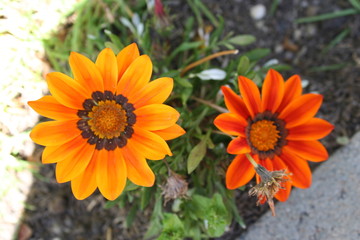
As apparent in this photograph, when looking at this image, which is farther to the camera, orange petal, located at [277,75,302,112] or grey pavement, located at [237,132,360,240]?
grey pavement, located at [237,132,360,240]

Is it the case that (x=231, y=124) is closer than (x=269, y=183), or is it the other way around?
(x=269, y=183)

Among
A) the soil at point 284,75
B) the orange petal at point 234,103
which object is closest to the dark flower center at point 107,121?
the orange petal at point 234,103

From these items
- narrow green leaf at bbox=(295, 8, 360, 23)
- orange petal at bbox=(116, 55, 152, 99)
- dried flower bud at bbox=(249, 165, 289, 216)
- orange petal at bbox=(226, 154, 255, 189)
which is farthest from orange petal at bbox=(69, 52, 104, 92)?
narrow green leaf at bbox=(295, 8, 360, 23)

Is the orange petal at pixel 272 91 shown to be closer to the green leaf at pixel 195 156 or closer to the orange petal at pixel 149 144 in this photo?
the green leaf at pixel 195 156

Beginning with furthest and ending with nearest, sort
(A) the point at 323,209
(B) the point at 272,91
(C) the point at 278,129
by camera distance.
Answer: (A) the point at 323,209, (C) the point at 278,129, (B) the point at 272,91

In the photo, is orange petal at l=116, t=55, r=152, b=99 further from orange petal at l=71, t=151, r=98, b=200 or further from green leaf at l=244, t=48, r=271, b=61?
green leaf at l=244, t=48, r=271, b=61

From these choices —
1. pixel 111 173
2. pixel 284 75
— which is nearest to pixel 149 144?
pixel 111 173

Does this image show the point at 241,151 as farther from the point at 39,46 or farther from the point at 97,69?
the point at 39,46

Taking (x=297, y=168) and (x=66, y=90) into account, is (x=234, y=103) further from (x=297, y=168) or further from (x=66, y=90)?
(x=66, y=90)
